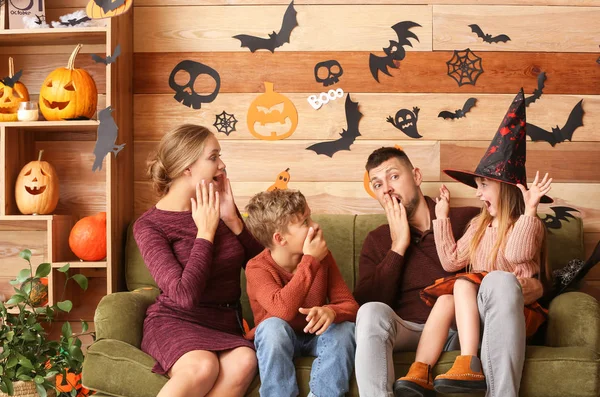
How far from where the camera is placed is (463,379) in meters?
1.96

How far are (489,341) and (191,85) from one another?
1.76 meters

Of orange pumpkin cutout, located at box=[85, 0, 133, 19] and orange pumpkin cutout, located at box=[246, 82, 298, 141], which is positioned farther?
orange pumpkin cutout, located at box=[246, 82, 298, 141]

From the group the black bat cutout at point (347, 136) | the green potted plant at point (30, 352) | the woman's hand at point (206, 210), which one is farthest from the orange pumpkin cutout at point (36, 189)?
the black bat cutout at point (347, 136)

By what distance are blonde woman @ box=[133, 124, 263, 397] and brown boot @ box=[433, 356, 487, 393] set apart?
0.56 meters

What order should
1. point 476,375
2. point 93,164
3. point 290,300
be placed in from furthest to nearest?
1. point 93,164
2. point 290,300
3. point 476,375

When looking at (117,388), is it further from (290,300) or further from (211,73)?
(211,73)

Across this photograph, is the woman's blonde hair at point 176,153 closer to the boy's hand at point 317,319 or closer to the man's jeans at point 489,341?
the boy's hand at point 317,319

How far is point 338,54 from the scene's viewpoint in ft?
10.1

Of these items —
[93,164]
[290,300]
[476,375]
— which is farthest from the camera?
[93,164]

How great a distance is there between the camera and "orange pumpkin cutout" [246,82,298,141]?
310 centimetres

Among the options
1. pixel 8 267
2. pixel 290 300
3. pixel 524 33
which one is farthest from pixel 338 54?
pixel 8 267

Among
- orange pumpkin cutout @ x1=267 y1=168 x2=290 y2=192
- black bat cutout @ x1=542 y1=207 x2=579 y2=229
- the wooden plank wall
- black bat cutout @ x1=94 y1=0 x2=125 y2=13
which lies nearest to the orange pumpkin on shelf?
the wooden plank wall

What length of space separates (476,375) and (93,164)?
186cm

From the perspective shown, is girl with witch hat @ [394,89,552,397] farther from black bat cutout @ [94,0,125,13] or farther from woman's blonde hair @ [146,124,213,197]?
black bat cutout @ [94,0,125,13]
